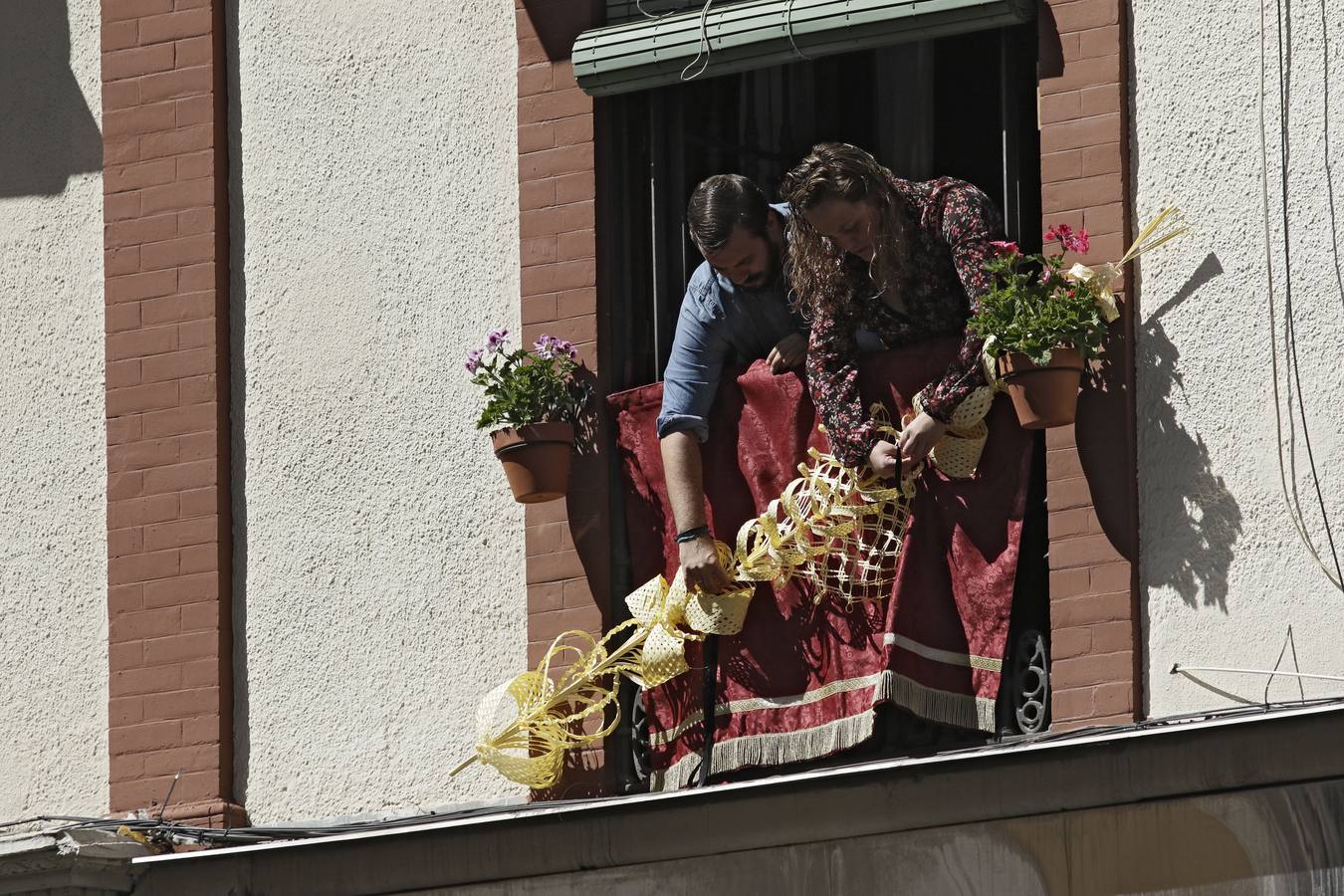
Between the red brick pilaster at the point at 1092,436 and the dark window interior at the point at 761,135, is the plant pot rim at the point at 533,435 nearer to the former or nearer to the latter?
the dark window interior at the point at 761,135

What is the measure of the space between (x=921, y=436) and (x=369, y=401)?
2.47 metres

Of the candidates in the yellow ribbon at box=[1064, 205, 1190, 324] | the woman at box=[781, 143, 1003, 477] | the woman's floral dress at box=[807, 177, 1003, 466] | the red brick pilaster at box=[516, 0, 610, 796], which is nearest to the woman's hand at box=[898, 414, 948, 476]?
the woman at box=[781, 143, 1003, 477]

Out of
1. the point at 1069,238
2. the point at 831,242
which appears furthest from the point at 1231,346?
the point at 831,242

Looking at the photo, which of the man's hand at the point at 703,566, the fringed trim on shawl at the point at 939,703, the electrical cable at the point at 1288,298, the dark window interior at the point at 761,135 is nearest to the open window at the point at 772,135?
the dark window interior at the point at 761,135

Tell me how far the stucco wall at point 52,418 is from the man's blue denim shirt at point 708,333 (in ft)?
8.37

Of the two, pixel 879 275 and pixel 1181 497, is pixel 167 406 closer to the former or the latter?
pixel 879 275

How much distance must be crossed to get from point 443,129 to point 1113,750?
13.0 feet

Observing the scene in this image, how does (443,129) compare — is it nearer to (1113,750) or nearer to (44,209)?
(44,209)

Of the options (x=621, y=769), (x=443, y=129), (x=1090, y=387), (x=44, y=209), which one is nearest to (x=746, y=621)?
(x=621, y=769)

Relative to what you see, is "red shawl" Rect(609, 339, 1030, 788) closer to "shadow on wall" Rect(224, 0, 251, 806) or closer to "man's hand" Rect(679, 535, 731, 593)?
"man's hand" Rect(679, 535, 731, 593)

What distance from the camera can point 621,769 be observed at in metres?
11.6

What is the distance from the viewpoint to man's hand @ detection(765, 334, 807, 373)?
37.3ft

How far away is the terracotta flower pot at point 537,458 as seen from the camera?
11617 mm

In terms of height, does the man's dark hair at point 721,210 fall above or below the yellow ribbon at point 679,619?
above
